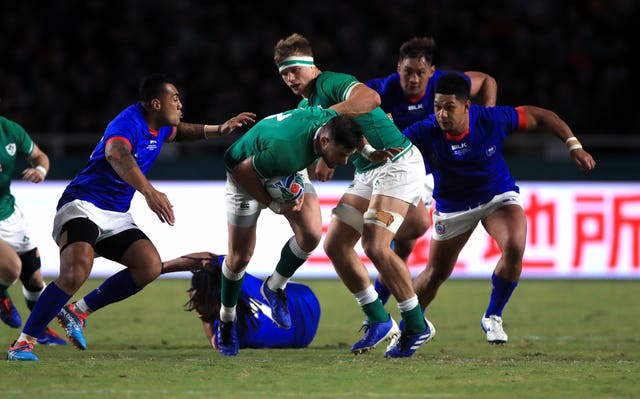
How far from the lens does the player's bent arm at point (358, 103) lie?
7.77 m

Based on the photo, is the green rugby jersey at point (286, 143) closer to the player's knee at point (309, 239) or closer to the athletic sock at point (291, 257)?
the player's knee at point (309, 239)

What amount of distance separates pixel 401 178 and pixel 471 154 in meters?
0.94

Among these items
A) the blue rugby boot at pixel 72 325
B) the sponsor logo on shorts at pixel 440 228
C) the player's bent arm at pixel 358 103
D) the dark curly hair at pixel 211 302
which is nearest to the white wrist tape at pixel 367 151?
the player's bent arm at pixel 358 103

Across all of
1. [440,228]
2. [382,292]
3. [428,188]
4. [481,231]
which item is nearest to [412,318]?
[440,228]

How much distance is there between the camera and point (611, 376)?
7.00 metres

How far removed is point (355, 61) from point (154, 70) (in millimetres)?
3459

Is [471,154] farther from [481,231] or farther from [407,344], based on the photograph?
[481,231]

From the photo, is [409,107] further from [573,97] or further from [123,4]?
[123,4]

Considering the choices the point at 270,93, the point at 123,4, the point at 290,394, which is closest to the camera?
the point at 290,394

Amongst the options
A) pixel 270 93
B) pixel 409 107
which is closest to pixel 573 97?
pixel 270 93

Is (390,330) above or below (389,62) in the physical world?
below

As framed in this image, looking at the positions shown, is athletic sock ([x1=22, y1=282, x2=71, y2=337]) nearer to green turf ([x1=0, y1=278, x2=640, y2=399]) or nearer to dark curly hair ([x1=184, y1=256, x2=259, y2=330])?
green turf ([x1=0, y1=278, x2=640, y2=399])

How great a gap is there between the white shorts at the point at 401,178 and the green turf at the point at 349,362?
1.24 meters

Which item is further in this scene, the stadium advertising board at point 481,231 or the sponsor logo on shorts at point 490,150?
the stadium advertising board at point 481,231
